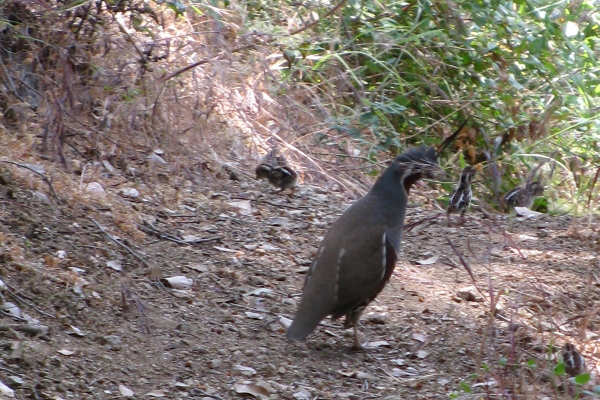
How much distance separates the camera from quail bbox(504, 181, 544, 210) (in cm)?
764

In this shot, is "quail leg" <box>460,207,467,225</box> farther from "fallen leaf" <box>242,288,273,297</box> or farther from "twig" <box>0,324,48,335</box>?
"twig" <box>0,324,48,335</box>

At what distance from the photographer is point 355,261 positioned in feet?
15.3

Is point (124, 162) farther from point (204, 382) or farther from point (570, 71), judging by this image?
point (570, 71)

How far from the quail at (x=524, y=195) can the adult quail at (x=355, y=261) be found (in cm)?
286

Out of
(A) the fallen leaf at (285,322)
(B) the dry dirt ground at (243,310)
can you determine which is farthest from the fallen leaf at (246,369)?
(A) the fallen leaf at (285,322)

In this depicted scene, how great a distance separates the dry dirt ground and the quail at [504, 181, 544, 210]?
1.10 meters

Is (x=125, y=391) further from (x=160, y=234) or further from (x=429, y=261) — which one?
(x=429, y=261)

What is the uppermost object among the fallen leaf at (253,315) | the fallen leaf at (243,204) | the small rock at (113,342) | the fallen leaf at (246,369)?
the small rock at (113,342)

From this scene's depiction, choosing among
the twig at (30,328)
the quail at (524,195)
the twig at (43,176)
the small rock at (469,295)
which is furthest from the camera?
the quail at (524,195)

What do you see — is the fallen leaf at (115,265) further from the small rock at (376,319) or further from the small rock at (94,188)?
the small rock at (376,319)

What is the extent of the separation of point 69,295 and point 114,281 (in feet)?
1.35

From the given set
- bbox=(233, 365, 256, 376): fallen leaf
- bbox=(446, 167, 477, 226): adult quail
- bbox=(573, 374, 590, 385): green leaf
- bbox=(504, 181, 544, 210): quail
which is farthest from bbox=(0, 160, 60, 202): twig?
bbox=(504, 181, 544, 210): quail

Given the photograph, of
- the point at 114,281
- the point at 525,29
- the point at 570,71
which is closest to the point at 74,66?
the point at 114,281

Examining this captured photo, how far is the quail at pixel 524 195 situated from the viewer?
7.64 metres
